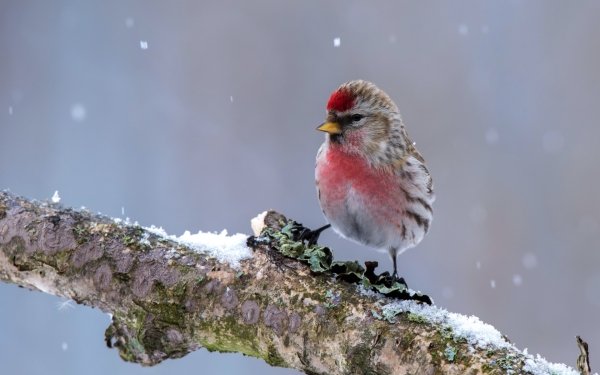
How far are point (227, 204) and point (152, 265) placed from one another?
3928 mm

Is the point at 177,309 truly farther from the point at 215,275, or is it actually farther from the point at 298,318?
the point at 298,318

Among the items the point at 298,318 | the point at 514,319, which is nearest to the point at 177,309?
the point at 298,318

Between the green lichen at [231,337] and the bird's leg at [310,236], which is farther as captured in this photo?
the bird's leg at [310,236]

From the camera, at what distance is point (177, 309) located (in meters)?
1.92

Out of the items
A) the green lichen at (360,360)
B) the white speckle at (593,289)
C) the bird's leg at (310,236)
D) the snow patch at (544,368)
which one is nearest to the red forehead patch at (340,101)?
the bird's leg at (310,236)

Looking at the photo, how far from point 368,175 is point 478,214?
3.06 metres

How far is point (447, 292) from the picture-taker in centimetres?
537

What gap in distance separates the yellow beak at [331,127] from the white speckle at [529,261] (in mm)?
3114

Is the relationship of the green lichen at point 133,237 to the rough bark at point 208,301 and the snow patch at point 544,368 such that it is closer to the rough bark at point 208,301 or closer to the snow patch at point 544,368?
the rough bark at point 208,301

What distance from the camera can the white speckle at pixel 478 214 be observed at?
5695 millimetres

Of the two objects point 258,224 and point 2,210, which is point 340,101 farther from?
point 2,210

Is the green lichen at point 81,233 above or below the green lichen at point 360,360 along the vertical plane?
above

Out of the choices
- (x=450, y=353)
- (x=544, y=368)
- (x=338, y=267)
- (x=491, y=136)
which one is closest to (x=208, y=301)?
(x=338, y=267)

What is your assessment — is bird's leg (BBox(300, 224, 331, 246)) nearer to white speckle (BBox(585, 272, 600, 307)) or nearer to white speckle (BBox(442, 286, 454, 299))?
white speckle (BBox(442, 286, 454, 299))
